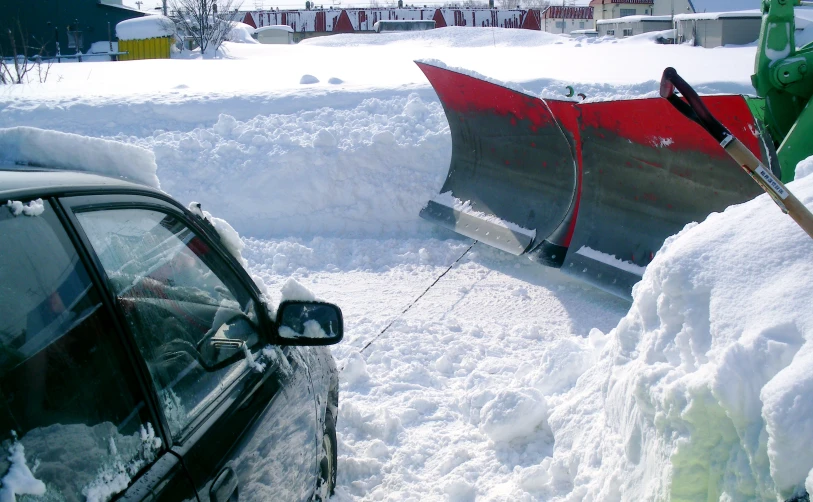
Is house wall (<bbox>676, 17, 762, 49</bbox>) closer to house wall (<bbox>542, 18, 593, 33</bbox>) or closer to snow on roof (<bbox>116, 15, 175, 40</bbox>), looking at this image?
snow on roof (<bbox>116, 15, 175, 40</bbox>)

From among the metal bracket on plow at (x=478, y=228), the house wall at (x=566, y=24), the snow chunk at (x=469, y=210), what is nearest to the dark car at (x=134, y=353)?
the metal bracket on plow at (x=478, y=228)

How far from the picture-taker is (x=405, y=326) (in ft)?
18.1

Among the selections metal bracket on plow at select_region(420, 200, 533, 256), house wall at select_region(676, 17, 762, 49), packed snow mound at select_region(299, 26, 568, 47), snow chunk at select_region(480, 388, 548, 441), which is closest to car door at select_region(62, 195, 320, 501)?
snow chunk at select_region(480, 388, 548, 441)

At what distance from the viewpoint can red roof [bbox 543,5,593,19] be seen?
60.1 m

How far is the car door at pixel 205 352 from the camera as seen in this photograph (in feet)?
5.79

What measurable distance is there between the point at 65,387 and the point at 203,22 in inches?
1089

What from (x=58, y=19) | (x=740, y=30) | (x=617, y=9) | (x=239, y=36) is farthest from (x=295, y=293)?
(x=617, y=9)

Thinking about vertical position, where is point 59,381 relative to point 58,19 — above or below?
below

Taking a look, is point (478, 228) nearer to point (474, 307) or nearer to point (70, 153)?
point (474, 307)

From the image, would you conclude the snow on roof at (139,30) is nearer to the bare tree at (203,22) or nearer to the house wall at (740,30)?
the bare tree at (203,22)

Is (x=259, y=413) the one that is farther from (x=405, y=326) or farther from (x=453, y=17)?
(x=453, y=17)

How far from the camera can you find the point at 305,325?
2357mm

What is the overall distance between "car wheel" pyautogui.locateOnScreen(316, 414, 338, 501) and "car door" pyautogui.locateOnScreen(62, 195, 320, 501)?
24 cm

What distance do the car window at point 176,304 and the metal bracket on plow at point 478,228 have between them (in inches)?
173
